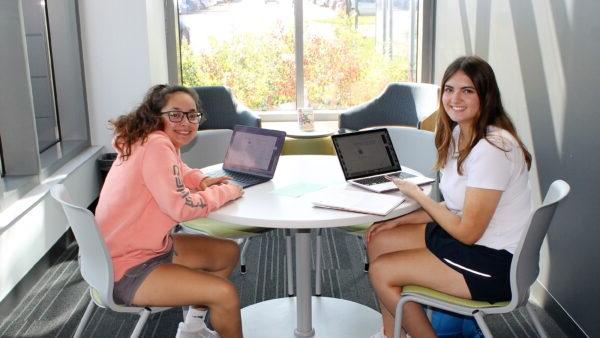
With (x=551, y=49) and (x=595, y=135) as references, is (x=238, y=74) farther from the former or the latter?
(x=595, y=135)

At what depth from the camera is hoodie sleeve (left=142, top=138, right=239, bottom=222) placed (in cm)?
205

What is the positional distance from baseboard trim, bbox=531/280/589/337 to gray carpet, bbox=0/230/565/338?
3 cm

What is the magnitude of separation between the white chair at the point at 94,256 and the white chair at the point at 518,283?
863 millimetres

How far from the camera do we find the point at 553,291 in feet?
9.48

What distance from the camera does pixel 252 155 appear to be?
102 inches

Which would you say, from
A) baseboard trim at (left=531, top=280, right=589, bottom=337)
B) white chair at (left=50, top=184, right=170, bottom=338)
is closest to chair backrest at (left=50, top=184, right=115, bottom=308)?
white chair at (left=50, top=184, right=170, bottom=338)

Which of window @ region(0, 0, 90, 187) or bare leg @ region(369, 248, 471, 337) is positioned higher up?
window @ region(0, 0, 90, 187)

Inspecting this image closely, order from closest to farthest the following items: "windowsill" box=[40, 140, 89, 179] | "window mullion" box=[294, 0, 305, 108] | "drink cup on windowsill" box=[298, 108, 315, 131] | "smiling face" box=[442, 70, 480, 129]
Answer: "smiling face" box=[442, 70, 480, 129]
"windowsill" box=[40, 140, 89, 179]
"drink cup on windowsill" box=[298, 108, 315, 131]
"window mullion" box=[294, 0, 305, 108]

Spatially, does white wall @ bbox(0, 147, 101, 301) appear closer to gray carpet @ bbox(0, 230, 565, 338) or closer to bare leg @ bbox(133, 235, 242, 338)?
gray carpet @ bbox(0, 230, 565, 338)

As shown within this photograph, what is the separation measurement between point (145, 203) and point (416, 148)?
138cm

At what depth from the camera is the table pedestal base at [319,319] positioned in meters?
Result: 2.78

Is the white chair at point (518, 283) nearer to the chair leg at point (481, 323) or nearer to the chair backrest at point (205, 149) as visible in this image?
the chair leg at point (481, 323)

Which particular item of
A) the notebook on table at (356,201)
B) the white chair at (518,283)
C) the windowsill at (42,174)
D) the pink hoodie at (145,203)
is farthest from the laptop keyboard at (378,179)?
the windowsill at (42,174)

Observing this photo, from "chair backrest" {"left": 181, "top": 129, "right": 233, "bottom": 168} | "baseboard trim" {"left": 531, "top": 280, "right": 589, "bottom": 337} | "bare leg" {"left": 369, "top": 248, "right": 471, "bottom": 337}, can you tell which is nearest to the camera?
"bare leg" {"left": 369, "top": 248, "right": 471, "bottom": 337}
